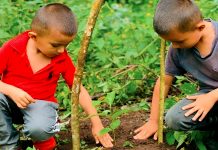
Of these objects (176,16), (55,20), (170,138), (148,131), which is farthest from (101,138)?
(176,16)

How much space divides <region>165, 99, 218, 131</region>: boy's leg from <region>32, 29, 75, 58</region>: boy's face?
723 millimetres

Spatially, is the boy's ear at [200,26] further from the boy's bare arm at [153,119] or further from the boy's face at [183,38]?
the boy's bare arm at [153,119]

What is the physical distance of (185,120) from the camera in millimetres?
2912

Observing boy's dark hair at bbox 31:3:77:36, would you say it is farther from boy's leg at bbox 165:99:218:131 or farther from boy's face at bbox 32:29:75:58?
boy's leg at bbox 165:99:218:131

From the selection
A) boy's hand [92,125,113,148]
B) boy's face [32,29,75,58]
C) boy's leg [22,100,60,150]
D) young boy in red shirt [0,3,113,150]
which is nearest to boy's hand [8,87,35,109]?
young boy in red shirt [0,3,113,150]

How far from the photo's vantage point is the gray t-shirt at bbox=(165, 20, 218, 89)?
9.35ft

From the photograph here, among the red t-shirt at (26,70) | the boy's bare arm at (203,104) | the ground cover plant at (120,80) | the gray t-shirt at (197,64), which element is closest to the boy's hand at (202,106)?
the boy's bare arm at (203,104)

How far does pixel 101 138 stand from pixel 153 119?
13.7 inches

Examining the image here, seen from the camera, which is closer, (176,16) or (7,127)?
(176,16)

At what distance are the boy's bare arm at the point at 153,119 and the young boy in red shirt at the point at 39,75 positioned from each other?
0.21 m

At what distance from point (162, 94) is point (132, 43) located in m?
1.83

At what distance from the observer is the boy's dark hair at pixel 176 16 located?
2.72m

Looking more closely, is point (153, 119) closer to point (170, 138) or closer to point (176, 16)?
point (170, 138)

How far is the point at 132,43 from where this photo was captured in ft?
15.4
